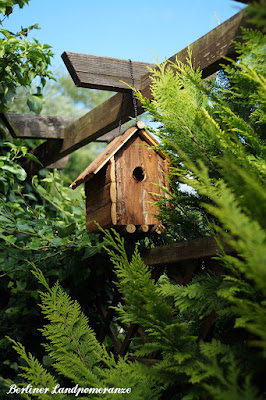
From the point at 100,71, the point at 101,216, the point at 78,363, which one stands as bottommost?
the point at 78,363

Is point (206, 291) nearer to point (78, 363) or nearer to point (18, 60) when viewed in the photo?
point (78, 363)

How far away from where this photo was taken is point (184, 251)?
5.87 feet

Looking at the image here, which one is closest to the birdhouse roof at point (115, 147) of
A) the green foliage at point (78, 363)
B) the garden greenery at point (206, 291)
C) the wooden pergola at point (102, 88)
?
the wooden pergola at point (102, 88)

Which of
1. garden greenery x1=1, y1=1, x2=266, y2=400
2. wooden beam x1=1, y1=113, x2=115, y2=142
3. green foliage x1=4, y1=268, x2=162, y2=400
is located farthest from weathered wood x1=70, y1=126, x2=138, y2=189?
wooden beam x1=1, y1=113, x2=115, y2=142

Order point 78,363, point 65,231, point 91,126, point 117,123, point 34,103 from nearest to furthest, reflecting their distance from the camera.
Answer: point 78,363, point 65,231, point 117,123, point 91,126, point 34,103

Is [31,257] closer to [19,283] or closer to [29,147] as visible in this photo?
[19,283]

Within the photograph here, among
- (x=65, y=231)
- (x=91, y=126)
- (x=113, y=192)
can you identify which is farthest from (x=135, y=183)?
(x=91, y=126)

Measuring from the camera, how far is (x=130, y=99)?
304 cm

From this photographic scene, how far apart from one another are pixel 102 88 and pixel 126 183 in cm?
84

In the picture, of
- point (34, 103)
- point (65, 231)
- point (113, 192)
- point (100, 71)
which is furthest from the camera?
point (34, 103)

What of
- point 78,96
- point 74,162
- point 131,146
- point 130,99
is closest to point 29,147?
point 130,99

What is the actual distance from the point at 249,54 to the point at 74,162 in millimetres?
7783

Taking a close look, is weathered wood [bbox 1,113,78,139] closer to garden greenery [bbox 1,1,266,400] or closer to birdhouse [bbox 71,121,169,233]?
birdhouse [bbox 71,121,169,233]

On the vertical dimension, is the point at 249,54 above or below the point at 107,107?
below
